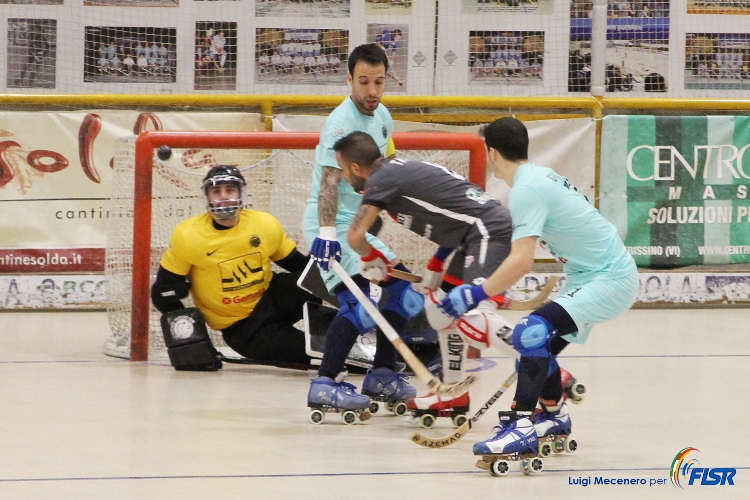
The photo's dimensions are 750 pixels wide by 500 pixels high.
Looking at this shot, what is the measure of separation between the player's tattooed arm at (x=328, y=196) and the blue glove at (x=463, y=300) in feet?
3.39

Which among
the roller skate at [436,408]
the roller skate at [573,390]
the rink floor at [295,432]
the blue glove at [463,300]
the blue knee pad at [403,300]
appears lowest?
the rink floor at [295,432]

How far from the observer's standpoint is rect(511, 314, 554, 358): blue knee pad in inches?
149

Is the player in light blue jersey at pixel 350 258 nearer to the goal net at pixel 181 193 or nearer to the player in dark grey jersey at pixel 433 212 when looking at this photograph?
the player in dark grey jersey at pixel 433 212

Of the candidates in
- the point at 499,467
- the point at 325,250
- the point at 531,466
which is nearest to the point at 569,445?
the point at 531,466

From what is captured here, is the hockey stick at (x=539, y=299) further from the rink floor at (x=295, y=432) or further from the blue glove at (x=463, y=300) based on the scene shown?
the blue glove at (x=463, y=300)

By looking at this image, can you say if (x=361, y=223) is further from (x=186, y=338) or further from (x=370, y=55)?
(x=186, y=338)

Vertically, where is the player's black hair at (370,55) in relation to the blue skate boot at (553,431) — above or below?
above

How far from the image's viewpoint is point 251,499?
133 inches

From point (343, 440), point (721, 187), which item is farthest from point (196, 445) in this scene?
point (721, 187)

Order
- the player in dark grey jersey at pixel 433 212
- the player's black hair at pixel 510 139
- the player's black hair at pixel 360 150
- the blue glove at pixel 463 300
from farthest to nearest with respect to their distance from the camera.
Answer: the player's black hair at pixel 360 150 → the player in dark grey jersey at pixel 433 212 → the player's black hair at pixel 510 139 → the blue glove at pixel 463 300

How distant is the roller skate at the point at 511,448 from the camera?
372 cm

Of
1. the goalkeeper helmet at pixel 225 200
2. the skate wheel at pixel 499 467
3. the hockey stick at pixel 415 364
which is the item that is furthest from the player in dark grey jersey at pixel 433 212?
the goalkeeper helmet at pixel 225 200

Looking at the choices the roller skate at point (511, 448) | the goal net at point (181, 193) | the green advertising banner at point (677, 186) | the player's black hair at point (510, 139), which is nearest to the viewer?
the roller skate at point (511, 448)

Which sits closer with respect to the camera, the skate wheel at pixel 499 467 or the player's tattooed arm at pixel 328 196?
the skate wheel at pixel 499 467
